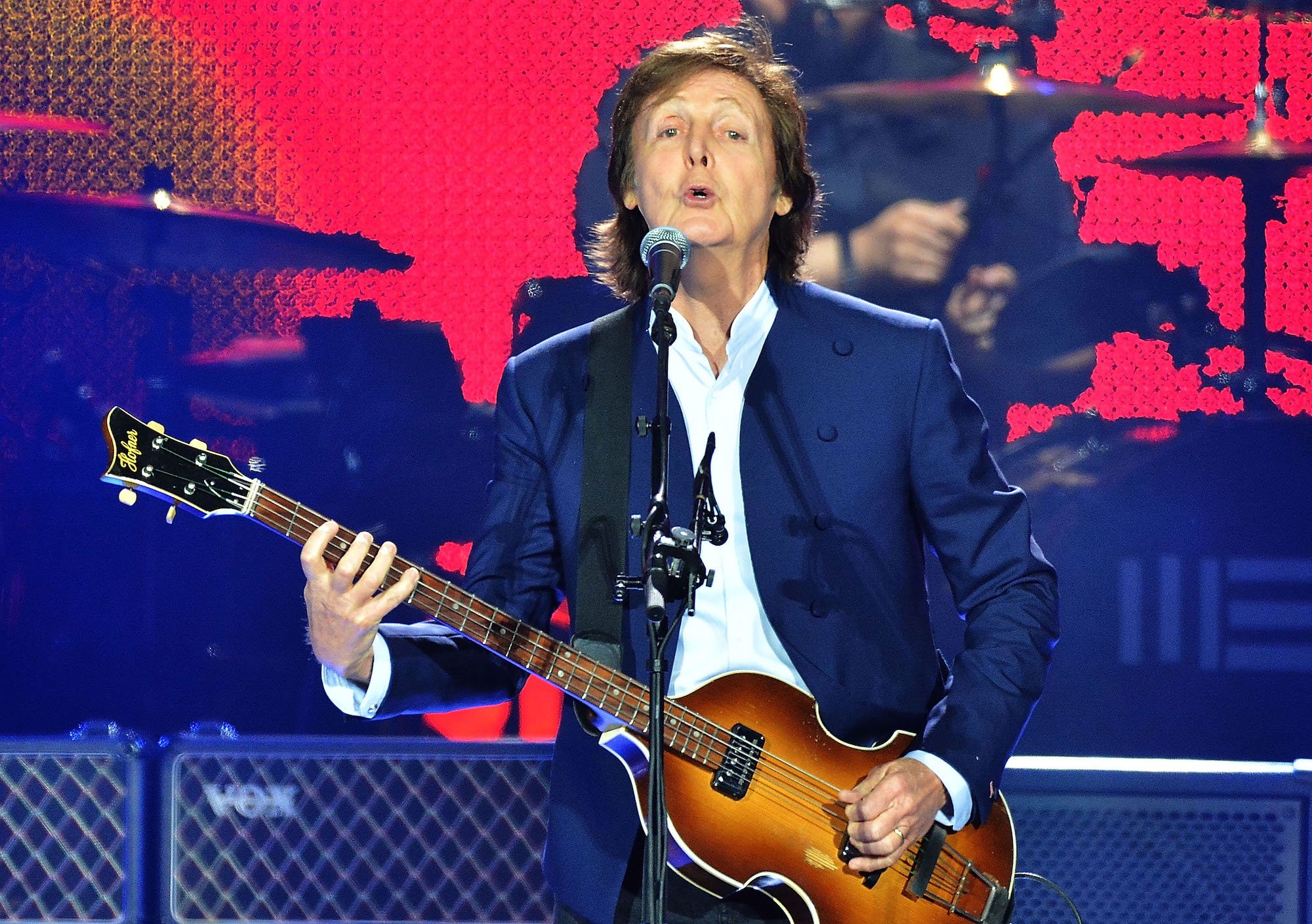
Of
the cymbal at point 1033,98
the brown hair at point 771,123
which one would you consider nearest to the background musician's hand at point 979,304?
the cymbal at point 1033,98

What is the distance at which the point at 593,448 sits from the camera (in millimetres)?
2480

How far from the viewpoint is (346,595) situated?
7.13 ft

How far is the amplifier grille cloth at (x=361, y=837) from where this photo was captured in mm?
3699

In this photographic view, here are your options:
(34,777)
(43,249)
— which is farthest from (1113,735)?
(43,249)

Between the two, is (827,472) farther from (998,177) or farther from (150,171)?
(150,171)

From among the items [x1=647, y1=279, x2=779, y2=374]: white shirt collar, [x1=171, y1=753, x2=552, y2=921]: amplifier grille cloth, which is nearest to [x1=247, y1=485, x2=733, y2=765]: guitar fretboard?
[x1=647, y1=279, x2=779, y2=374]: white shirt collar

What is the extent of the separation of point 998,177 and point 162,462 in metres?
2.64

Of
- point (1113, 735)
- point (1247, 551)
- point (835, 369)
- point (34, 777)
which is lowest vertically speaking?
point (34, 777)

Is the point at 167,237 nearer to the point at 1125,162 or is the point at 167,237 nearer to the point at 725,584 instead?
the point at 725,584

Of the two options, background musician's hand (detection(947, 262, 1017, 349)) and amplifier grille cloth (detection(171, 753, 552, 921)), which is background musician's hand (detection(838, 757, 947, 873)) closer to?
amplifier grille cloth (detection(171, 753, 552, 921))

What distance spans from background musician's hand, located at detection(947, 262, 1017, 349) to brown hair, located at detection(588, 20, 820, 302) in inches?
35.1

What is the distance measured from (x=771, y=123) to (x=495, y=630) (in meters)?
1.29

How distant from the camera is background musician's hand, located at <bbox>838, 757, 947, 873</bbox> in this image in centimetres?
221

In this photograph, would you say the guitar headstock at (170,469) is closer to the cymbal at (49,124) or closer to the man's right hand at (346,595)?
the man's right hand at (346,595)
